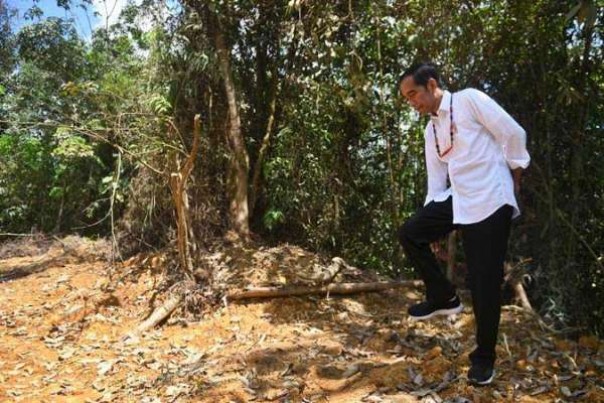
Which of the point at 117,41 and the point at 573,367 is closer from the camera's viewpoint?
the point at 573,367

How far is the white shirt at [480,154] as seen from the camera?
2.71 meters

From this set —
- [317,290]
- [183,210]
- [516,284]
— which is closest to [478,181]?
[516,284]

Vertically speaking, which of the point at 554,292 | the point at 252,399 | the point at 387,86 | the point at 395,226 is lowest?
the point at 252,399

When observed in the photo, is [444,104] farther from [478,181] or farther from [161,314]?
[161,314]

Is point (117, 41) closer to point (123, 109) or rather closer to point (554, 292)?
point (123, 109)

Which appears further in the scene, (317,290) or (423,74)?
(317,290)

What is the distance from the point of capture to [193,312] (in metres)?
5.15

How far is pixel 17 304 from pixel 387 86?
4425mm

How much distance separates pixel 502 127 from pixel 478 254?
2.05ft

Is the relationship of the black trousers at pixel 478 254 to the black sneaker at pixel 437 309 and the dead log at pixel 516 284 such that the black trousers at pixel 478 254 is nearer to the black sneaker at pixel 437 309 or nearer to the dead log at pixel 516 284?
the black sneaker at pixel 437 309

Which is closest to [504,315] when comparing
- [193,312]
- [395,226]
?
[395,226]

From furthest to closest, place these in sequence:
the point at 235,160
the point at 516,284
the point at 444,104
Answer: the point at 235,160 → the point at 516,284 → the point at 444,104

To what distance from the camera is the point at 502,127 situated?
2.71 m

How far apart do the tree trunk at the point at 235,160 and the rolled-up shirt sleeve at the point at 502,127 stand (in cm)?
381
